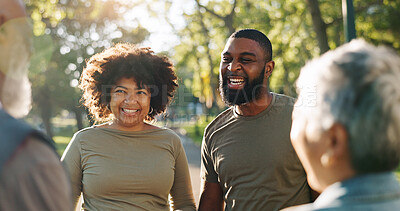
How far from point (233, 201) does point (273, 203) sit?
11.6 inches

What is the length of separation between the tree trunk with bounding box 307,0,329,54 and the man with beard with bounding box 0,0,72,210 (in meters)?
11.2

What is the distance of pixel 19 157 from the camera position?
1245mm

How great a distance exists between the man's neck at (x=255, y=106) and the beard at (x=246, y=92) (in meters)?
0.03

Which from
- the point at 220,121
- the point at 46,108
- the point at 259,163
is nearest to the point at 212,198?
the point at 259,163

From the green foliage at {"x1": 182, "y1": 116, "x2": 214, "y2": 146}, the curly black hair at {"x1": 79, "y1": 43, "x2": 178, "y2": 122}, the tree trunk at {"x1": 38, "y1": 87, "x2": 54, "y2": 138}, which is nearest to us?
the curly black hair at {"x1": 79, "y1": 43, "x2": 178, "y2": 122}

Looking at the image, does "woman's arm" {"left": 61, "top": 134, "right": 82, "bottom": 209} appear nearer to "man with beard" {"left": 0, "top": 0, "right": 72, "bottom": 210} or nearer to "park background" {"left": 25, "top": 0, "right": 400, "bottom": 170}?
"man with beard" {"left": 0, "top": 0, "right": 72, "bottom": 210}

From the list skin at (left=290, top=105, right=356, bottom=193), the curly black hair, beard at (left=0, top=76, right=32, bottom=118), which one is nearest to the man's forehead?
the curly black hair

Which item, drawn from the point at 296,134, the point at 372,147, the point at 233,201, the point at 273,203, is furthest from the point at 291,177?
the point at 372,147

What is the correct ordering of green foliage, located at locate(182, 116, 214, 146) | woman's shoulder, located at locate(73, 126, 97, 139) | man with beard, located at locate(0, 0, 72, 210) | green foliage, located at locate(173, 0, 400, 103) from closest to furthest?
man with beard, located at locate(0, 0, 72, 210) < woman's shoulder, located at locate(73, 126, 97, 139) < green foliage, located at locate(173, 0, 400, 103) < green foliage, located at locate(182, 116, 214, 146)

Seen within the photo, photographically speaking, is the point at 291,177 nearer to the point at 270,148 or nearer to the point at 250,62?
the point at 270,148

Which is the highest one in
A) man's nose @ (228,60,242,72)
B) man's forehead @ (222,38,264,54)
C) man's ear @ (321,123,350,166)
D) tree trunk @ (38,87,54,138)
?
man's forehead @ (222,38,264,54)

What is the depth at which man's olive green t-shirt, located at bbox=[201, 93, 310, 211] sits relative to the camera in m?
3.19

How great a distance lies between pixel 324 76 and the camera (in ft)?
4.82

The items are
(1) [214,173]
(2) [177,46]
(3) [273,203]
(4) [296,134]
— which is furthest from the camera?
(2) [177,46]
